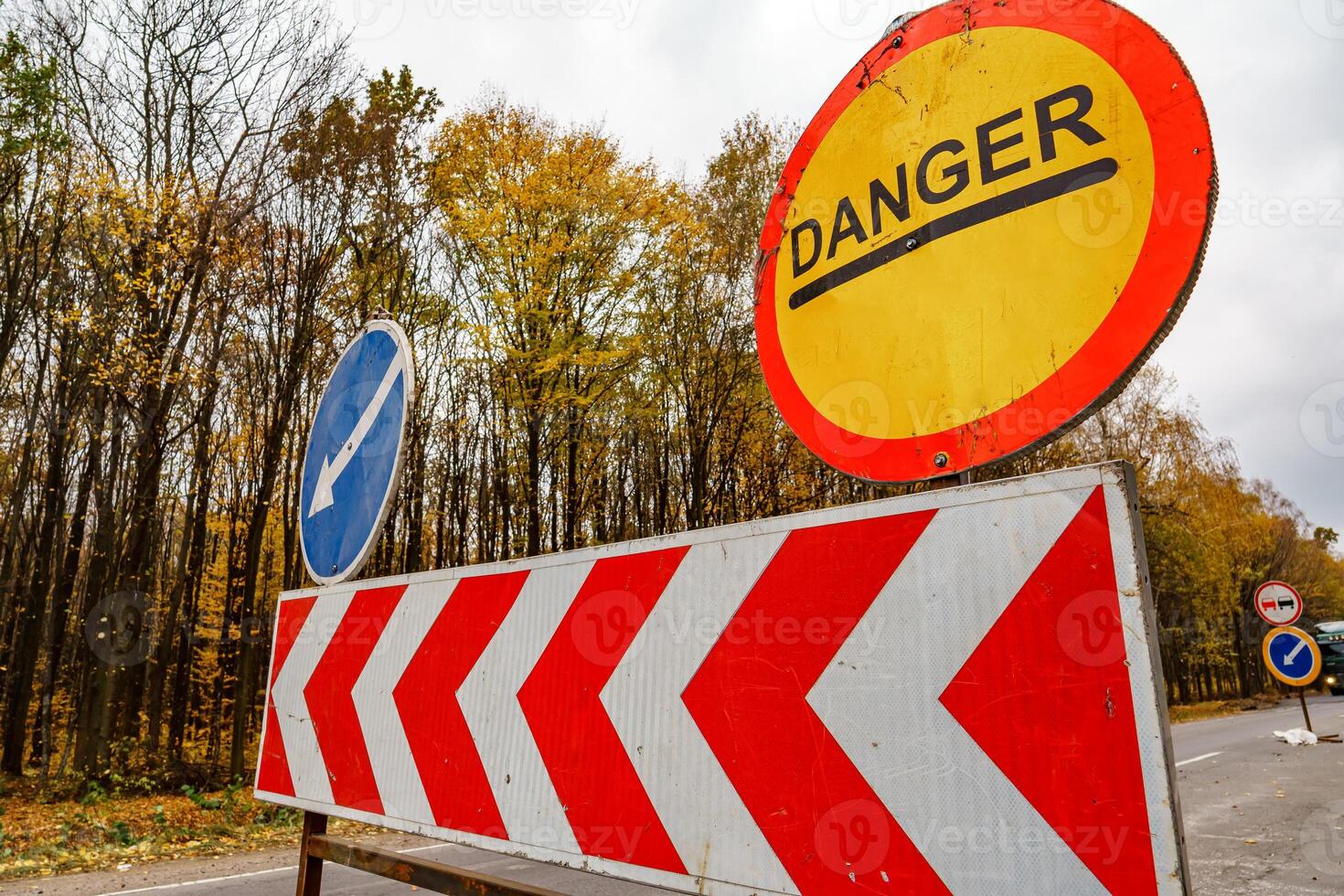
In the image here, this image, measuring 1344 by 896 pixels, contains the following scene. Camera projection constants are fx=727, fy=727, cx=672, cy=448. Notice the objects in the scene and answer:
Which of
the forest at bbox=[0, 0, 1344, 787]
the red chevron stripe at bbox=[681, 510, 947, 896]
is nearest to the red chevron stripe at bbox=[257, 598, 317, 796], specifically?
the red chevron stripe at bbox=[681, 510, 947, 896]

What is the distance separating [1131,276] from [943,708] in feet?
2.61

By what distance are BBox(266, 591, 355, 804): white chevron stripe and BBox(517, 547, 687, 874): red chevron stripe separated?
0.99 m

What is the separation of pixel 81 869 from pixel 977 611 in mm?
9907

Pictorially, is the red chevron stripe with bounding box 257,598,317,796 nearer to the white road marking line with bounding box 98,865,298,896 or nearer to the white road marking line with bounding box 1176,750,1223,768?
the white road marking line with bounding box 98,865,298,896

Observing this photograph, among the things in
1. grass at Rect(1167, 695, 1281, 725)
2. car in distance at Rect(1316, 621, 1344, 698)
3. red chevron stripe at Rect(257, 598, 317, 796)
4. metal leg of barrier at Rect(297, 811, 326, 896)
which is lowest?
grass at Rect(1167, 695, 1281, 725)

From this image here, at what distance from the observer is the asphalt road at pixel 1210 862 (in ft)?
17.2

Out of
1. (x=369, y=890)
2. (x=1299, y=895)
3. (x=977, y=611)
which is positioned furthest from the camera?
(x=369, y=890)

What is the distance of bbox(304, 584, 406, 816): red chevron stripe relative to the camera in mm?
2039

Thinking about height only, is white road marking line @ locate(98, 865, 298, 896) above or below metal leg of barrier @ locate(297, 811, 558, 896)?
below

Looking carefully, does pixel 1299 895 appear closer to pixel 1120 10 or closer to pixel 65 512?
pixel 1120 10

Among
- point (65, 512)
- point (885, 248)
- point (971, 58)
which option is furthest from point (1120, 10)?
point (65, 512)

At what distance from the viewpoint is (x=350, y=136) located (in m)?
14.3

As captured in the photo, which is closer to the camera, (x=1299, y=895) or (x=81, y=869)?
(x=1299, y=895)

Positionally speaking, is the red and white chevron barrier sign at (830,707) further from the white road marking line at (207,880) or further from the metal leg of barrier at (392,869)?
the white road marking line at (207,880)
